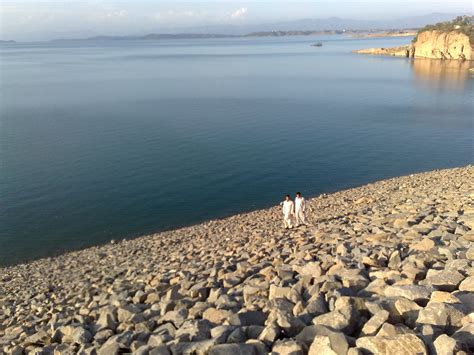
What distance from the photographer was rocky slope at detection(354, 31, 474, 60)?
443ft

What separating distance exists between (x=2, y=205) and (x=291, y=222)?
19799mm

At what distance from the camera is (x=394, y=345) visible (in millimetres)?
5469

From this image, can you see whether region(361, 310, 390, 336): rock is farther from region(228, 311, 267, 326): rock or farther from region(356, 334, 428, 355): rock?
region(228, 311, 267, 326): rock

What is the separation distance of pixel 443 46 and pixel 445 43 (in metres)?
1.30

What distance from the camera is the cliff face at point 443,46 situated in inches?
5310

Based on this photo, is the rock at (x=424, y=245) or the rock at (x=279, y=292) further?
the rock at (x=424, y=245)

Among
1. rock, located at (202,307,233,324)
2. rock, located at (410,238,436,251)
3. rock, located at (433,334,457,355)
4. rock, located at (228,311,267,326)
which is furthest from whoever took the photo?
rock, located at (410,238,436,251)

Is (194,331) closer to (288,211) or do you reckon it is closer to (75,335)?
(75,335)

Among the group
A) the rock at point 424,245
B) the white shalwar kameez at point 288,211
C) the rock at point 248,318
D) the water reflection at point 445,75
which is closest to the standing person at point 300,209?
the white shalwar kameez at point 288,211

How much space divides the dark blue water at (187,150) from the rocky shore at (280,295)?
9.19 metres

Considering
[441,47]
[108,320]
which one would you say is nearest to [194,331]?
[108,320]

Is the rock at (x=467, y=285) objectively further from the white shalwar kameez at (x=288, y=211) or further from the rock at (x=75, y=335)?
the white shalwar kameez at (x=288, y=211)

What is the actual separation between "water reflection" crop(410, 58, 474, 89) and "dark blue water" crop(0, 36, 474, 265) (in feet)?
28.2

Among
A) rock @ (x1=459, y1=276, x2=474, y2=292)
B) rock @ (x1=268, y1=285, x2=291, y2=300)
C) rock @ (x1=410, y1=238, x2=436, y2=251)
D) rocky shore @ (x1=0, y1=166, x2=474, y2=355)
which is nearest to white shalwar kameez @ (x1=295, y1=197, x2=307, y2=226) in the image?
rocky shore @ (x1=0, y1=166, x2=474, y2=355)
